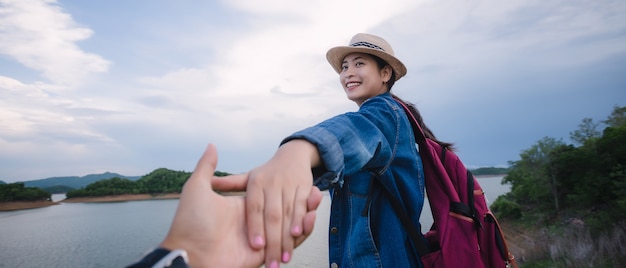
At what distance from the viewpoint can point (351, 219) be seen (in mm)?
1637

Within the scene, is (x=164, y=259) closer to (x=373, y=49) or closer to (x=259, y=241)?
(x=259, y=241)

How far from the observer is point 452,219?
165 centimetres

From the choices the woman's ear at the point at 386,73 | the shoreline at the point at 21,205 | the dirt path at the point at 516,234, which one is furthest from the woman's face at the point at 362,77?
the shoreline at the point at 21,205

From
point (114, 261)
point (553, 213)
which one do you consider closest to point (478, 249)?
point (114, 261)

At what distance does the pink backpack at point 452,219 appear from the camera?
1.60 metres

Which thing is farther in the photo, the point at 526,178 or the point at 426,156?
the point at 526,178

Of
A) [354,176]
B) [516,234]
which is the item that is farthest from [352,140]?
[516,234]

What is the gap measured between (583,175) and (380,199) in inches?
1133

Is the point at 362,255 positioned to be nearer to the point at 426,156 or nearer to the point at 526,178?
the point at 426,156

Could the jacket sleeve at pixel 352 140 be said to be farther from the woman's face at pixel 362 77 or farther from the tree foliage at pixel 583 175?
the tree foliage at pixel 583 175

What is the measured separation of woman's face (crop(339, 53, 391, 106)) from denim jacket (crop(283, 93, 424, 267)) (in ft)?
0.92

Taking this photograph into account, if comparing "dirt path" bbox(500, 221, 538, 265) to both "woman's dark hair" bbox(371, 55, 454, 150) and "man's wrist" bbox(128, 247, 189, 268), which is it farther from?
"man's wrist" bbox(128, 247, 189, 268)

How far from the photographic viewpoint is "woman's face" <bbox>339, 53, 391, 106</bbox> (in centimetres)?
183

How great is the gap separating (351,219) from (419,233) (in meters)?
0.35
